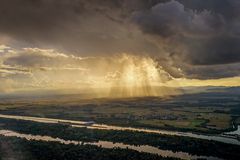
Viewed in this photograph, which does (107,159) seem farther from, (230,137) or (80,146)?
(230,137)

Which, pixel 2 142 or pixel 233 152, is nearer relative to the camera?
pixel 233 152

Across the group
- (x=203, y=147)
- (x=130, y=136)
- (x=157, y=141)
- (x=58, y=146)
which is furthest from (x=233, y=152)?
(x=58, y=146)

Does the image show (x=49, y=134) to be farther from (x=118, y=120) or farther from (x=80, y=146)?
(x=118, y=120)

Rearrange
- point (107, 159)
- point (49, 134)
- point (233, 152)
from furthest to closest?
point (49, 134) → point (233, 152) → point (107, 159)

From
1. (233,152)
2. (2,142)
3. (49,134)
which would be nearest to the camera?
(233,152)

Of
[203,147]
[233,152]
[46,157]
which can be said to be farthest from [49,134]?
[233,152]

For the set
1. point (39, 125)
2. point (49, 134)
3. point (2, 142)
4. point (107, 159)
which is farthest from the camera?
point (39, 125)

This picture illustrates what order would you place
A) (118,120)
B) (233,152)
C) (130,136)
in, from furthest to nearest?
(118,120)
(130,136)
(233,152)

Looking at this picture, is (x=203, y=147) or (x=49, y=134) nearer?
(x=203, y=147)
